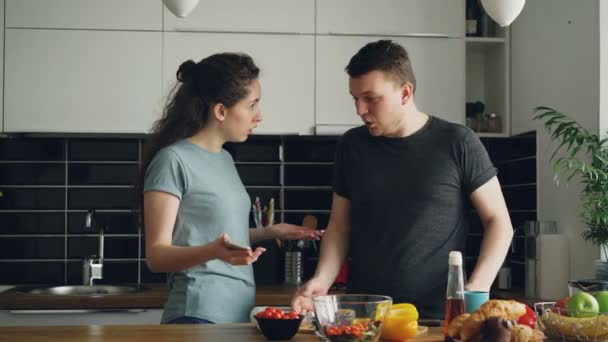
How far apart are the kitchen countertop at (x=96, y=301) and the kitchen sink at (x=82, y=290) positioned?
0.64 feet

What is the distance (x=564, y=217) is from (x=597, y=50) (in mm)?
688

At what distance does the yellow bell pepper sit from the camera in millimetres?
1759

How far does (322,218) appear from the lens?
4.05m

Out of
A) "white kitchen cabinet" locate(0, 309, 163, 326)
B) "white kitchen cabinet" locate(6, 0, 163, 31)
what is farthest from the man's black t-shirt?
"white kitchen cabinet" locate(6, 0, 163, 31)

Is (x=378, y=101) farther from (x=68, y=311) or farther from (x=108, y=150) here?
(x=108, y=150)

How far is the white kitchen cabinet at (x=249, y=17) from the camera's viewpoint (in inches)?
143

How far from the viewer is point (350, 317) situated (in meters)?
1.64

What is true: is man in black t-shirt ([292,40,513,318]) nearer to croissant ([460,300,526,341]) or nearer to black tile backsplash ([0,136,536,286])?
croissant ([460,300,526,341])

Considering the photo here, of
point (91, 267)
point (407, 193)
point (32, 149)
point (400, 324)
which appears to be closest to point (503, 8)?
point (407, 193)

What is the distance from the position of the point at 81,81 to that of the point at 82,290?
0.92 meters

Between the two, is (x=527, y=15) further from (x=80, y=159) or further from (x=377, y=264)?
(x=80, y=159)

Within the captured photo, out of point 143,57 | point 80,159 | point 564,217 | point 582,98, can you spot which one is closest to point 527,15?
point 582,98

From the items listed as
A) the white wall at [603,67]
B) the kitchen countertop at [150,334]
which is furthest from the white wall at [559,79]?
the kitchen countertop at [150,334]

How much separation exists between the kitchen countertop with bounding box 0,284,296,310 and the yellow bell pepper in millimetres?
1582
